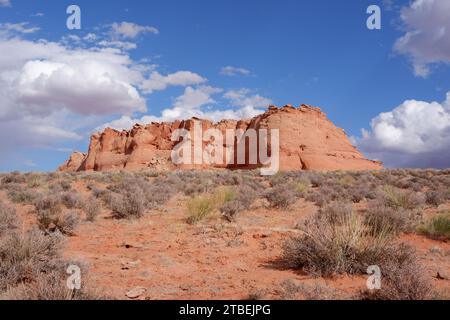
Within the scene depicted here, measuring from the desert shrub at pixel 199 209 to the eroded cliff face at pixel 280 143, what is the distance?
158 feet

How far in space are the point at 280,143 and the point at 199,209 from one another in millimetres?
52625

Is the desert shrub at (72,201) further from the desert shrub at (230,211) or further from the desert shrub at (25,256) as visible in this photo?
the desert shrub at (25,256)

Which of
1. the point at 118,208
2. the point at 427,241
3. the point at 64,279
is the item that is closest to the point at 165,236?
the point at 118,208

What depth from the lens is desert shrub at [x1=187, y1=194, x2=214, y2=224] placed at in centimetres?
A: 1014

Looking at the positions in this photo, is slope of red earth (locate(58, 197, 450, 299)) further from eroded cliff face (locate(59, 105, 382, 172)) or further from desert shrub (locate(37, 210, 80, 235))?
eroded cliff face (locate(59, 105, 382, 172))

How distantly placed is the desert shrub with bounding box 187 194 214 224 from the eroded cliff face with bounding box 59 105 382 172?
4808 cm

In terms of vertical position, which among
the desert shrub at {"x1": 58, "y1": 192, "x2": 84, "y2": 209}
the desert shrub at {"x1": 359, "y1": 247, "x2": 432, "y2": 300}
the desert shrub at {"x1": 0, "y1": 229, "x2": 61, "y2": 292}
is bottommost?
the desert shrub at {"x1": 359, "y1": 247, "x2": 432, "y2": 300}

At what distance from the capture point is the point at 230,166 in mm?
67812

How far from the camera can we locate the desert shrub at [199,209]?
399 inches

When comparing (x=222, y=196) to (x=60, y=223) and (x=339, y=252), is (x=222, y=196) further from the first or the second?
(x=339, y=252)

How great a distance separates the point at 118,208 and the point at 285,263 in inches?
233

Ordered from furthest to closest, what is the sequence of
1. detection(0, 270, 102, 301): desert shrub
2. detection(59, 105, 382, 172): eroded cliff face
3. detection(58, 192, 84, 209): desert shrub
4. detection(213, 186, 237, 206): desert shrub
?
detection(59, 105, 382, 172): eroded cliff face
detection(58, 192, 84, 209): desert shrub
detection(213, 186, 237, 206): desert shrub
detection(0, 270, 102, 301): desert shrub

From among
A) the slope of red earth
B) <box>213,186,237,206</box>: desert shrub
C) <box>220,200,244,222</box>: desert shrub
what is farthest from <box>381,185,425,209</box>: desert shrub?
<box>220,200,244,222</box>: desert shrub

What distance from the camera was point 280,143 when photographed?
62.0m
